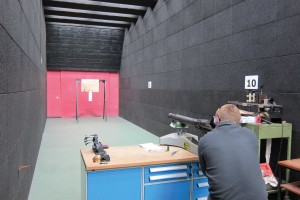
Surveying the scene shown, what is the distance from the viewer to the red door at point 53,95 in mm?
10008

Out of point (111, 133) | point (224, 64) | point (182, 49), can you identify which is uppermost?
point (182, 49)

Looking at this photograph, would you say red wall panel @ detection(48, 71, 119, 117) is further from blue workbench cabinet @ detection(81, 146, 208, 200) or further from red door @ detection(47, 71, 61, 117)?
blue workbench cabinet @ detection(81, 146, 208, 200)

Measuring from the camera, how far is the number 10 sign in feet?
10.5

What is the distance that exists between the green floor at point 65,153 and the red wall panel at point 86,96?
6.90 ft

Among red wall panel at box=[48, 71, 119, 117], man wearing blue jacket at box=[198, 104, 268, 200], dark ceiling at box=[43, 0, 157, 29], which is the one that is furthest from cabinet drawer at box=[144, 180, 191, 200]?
red wall panel at box=[48, 71, 119, 117]

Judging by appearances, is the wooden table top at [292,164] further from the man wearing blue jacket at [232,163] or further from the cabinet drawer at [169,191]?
the cabinet drawer at [169,191]

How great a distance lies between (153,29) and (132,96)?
109 inches

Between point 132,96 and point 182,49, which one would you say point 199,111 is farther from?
point 132,96

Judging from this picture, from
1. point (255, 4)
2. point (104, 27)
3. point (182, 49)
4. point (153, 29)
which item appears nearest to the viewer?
point (255, 4)

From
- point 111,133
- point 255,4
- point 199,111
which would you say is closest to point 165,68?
point 199,111

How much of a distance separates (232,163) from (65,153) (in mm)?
3907

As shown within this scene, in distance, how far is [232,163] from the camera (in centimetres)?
162

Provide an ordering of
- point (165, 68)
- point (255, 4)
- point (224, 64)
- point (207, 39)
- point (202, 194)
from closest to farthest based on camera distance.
→ point (202, 194), point (255, 4), point (224, 64), point (207, 39), point (165, 68)

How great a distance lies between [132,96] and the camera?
884 centimetres
